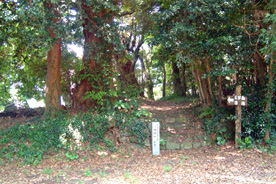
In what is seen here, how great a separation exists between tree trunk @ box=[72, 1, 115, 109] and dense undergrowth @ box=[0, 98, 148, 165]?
0.62m

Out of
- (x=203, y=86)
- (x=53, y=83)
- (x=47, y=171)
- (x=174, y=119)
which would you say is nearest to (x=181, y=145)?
(x=174, y=119)

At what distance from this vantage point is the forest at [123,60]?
253 inches

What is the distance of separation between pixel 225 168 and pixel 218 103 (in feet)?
10.6

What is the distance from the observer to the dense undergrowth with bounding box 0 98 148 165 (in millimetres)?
6409

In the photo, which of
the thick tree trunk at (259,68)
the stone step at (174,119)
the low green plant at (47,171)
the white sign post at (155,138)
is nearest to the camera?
the low green plant at (47,171)

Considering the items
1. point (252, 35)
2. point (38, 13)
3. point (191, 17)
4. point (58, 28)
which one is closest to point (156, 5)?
point (191, 17)

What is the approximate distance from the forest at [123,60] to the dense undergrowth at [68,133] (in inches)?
1.3

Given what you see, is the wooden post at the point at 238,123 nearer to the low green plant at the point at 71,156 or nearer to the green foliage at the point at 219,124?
the green foliage at the point at 219,124

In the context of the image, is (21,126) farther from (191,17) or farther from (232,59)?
(232,59)

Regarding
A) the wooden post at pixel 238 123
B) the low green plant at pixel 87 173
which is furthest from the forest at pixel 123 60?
the low green plant at pixel 87 173

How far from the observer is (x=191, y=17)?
7.00 metres

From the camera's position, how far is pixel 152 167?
18.9ft

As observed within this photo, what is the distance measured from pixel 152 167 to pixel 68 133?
9.54 ft

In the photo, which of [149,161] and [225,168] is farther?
[149,161]
